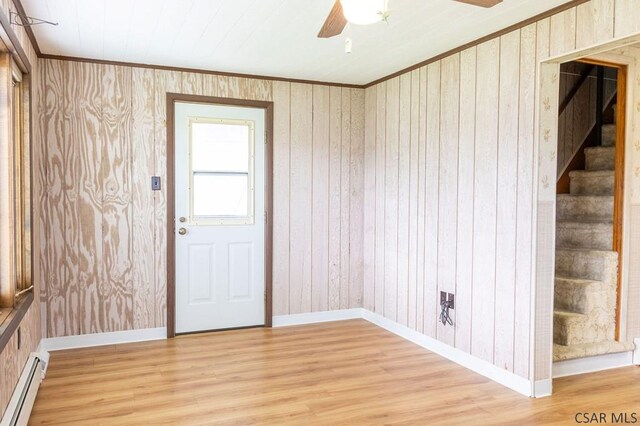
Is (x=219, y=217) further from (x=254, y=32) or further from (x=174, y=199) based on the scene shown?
(x=254, y=32)

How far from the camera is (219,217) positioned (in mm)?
4465

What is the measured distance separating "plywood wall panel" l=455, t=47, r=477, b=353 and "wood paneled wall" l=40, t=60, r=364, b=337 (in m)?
1.52

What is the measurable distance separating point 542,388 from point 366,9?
2606mm

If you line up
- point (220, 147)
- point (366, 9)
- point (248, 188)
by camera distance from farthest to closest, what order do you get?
point (248, 188) < point (220, 147) < point (366, 9)

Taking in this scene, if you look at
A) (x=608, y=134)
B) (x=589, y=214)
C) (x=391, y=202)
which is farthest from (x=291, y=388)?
(x=608, y=134)

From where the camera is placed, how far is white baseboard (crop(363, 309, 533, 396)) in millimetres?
3168

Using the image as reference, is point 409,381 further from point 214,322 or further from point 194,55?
point 194,55

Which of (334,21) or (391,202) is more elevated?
(334,21)

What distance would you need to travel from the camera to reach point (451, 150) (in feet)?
12.3

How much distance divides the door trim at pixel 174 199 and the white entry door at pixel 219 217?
4cm

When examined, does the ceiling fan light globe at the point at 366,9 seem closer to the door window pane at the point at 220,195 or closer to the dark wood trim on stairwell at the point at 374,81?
the dark wood trim on stairwell at the point at 374,81

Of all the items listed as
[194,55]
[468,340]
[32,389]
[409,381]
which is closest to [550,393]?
[468,340]

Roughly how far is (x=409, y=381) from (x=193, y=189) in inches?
95.0

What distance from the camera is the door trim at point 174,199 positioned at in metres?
4.23
